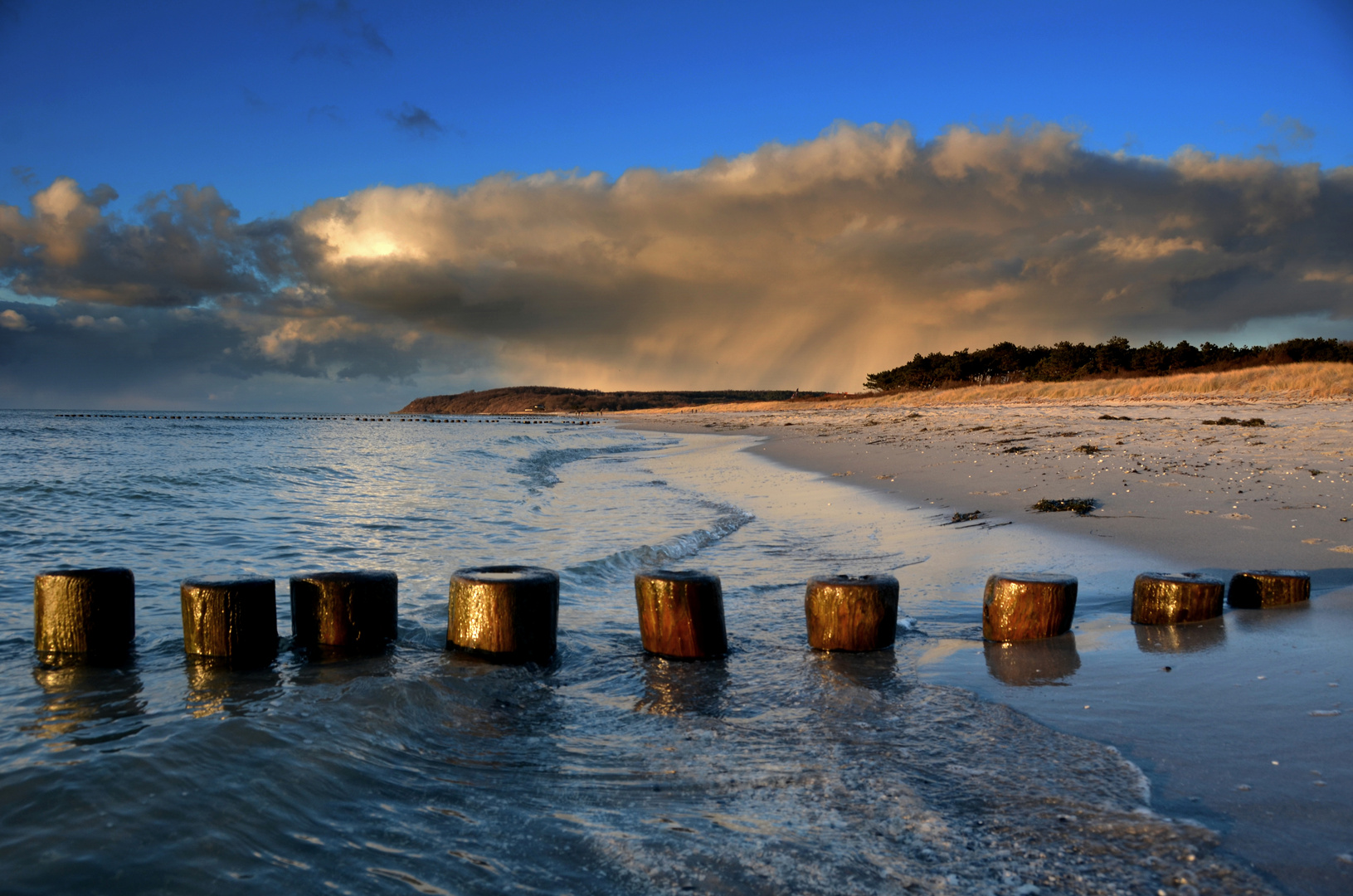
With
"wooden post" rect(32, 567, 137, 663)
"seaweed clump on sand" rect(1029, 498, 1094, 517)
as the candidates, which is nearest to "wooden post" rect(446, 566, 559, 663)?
"wooden post" rect(32, 567, 137, 663)

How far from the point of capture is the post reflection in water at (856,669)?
4.59 m

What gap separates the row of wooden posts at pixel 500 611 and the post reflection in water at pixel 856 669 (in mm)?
74

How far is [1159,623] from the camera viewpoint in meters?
5.32

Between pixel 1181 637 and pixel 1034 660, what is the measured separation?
1074 millimetres

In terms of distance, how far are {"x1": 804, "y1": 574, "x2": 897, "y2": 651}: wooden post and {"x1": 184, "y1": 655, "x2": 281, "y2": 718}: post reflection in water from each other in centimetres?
337

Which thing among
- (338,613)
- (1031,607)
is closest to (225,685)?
(338,613)

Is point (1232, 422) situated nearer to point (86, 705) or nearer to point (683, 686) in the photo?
point (683, 686)

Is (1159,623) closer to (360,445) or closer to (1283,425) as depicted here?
(1283,425)

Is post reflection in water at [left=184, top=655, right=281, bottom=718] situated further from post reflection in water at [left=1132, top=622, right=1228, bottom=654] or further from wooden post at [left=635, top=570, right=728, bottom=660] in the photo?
post reflection in water at [left=1132, top=622, right=1228, bottom=654]

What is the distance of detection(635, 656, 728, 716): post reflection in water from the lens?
14.2ft

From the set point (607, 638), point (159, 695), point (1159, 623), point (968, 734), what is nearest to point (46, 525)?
point (159, 695)

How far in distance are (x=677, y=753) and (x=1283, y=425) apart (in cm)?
2012

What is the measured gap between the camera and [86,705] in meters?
4.27

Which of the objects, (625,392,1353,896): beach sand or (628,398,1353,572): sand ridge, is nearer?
(625,392,1353,896): beach sand
